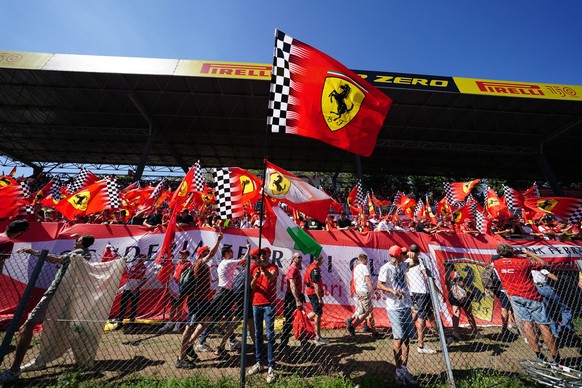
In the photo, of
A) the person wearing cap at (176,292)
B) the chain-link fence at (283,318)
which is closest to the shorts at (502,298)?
the chain-link fence at (283,318)

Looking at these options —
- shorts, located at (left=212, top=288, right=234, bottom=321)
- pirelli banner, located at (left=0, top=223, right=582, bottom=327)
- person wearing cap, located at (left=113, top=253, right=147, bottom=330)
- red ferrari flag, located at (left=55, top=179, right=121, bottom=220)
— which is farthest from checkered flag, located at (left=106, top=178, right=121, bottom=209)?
shorts, located at (left=212, top=288, right=234, bottom=321)

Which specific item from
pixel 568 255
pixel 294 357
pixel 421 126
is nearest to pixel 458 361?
pixel 294 357

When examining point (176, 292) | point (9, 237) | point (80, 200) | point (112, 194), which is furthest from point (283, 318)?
point (80, 200)

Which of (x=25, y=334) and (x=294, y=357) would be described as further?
(x=294, y=357)

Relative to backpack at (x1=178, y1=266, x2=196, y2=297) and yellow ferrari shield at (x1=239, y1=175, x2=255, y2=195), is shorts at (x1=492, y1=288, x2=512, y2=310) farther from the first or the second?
backpack at (x1=178, y1=266, x2=196, y2=297)

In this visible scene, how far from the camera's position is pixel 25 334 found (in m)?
3.92

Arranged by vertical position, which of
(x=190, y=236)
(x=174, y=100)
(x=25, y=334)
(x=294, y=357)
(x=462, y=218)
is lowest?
(x=294, y=357)

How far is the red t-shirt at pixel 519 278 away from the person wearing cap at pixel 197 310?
456 centimetres

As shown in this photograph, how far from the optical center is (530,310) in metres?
4.36

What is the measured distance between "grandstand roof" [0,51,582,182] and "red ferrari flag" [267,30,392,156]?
483 inches

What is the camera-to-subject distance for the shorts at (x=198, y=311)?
15.7 ft

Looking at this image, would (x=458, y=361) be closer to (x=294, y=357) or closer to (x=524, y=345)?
(x=524, y=345)

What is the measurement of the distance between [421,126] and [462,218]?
1300 cm

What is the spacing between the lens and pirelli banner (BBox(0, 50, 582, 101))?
15.3 meters
